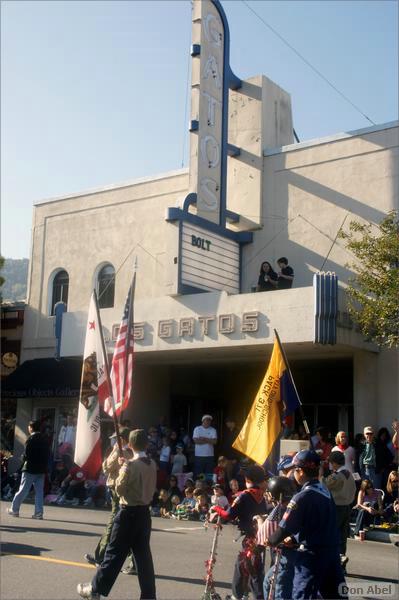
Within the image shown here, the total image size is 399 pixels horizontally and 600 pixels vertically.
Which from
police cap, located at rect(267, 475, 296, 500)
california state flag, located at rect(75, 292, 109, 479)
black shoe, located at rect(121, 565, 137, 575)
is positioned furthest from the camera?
black shoe, located at rect(121, 565, 137, 575)

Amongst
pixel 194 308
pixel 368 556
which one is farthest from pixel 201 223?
pixel 368 556

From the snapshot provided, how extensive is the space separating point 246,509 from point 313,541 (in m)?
1.75

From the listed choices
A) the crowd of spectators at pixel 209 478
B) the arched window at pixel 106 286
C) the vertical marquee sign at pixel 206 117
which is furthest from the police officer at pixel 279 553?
the arched window at pixel 106 286

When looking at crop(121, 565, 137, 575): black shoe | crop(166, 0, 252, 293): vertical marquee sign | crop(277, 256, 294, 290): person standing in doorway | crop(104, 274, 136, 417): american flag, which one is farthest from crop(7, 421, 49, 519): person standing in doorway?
crop(277, 256, 294, 290): person standing in doorway

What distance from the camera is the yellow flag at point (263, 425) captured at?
8594mm

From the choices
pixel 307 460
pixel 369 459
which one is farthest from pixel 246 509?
pixel 369 459

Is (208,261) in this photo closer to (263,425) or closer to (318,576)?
(263,425)

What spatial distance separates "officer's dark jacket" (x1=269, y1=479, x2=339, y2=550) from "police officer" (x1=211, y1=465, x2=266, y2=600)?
4.90ft

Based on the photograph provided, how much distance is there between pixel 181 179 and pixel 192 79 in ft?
10.5

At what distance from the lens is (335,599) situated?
5277 mm

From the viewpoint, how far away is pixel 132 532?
23.4 feet

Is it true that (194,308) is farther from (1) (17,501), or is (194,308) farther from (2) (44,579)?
(2) (44,579)

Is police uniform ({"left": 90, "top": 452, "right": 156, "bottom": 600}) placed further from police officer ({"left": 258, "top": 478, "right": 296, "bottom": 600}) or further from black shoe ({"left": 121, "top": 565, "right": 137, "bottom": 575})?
black shoe ({"left": 121, "top": 565, "right": 137, "bottom": 575})

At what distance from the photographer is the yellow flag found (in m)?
8.59
